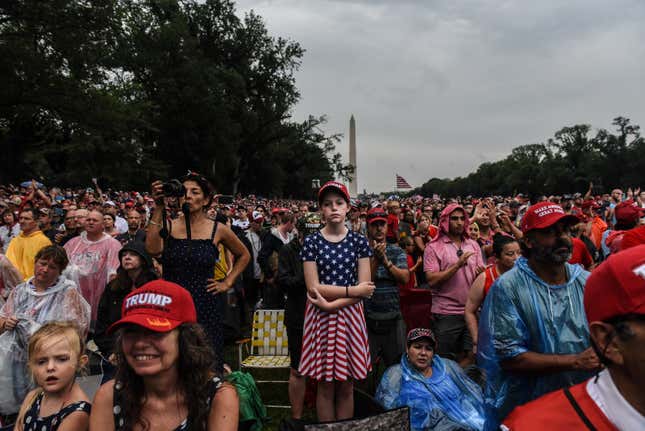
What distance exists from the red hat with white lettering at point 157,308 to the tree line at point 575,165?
58415mm

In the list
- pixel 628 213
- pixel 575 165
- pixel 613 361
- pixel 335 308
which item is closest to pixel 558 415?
pixel 613 361

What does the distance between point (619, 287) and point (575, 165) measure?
3951 inches

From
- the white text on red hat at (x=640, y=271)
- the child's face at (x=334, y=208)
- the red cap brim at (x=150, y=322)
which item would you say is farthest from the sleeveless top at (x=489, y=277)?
the white text on red hat at (x=640, y=271)

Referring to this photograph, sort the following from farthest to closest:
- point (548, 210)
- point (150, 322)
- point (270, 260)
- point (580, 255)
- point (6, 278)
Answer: point (270, 260) < point (580, 255) < point (6, 278) < point (548, 210) < point (150, 322)

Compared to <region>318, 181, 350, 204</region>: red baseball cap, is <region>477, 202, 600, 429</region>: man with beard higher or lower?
lower

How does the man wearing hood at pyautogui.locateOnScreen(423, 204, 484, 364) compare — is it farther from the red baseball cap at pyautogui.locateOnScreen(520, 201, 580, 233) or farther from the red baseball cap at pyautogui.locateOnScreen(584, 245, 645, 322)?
the red baseball cap at pyautogui.locateOnScreen(584, 245, 645, 322)

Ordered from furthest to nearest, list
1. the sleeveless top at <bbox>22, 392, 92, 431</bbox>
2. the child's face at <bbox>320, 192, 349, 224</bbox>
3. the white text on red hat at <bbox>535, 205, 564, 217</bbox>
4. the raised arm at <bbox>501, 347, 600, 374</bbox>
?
the child's face at <bbox>320, 192, 349, 224</bbox> → the sleeveless top at <bbox>22, 392, 92, 431</bbox> → the white text on red hat at <bbox>535, 205, 564, 217</bbox> → the raised arm at <bbox>501, 347, 600, 374</bbox>

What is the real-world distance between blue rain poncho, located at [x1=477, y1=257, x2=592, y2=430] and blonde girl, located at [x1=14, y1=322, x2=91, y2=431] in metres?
2.05

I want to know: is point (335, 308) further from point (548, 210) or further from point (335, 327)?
point (548, 210)

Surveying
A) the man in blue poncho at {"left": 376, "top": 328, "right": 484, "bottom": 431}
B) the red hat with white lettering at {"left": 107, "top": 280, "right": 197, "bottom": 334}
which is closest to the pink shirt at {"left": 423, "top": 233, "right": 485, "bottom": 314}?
the man in blue poncho at {"left": 376, "top": 328, "right": 484, "bottom": 431}

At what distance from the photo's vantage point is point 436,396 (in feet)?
13.2

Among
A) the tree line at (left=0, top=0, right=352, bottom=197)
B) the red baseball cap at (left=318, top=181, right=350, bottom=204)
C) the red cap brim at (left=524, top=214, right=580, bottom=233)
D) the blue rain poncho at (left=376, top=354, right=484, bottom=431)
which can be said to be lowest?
the blue rain poncho at (left=376, top=354, right=484, bottom=431)

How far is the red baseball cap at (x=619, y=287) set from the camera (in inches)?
43.0

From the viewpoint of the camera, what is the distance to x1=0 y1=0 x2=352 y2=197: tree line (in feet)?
63.1
